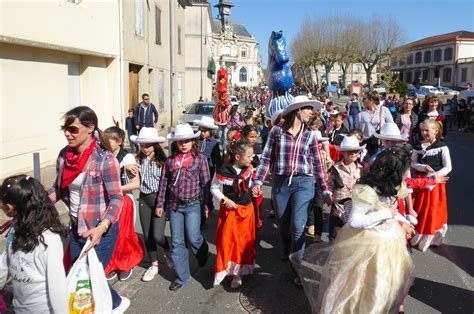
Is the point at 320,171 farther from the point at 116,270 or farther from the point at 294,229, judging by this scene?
the point at 116,270

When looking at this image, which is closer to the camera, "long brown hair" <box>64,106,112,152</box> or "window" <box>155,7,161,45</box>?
"long brown hair" <box>64,106,112,152</box>

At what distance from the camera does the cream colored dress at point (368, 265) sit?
316 cm

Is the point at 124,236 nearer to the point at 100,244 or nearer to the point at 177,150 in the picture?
the point at 177,150

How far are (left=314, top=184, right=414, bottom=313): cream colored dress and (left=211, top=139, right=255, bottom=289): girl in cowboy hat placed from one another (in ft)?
3.74

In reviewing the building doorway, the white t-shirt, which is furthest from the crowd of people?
the building doorway

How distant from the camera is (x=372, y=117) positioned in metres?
8.05

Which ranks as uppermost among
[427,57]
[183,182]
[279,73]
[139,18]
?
[427,57]

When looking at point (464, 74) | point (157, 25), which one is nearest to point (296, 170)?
point (157, 25)

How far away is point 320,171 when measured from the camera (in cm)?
439

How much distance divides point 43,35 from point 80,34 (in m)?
1.82

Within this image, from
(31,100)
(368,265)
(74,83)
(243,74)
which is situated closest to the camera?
(368,265)

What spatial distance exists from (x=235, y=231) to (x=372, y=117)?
4713 mm

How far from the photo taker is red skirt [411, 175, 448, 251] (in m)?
5.43

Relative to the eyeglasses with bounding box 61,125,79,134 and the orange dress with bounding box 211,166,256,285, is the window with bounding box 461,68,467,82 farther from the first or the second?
the eyeglasses with bounding box 61,125,79,134
